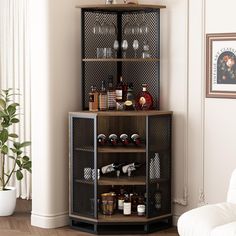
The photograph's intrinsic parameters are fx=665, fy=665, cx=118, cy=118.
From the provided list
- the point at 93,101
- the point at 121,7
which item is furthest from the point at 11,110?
the point at 121,7

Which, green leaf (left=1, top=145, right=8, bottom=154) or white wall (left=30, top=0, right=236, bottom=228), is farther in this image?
green leaf (left=1, top=145, right=8, bottom=154)

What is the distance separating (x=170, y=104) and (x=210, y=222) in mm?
1812

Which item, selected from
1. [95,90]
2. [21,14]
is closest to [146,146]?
[95,90]

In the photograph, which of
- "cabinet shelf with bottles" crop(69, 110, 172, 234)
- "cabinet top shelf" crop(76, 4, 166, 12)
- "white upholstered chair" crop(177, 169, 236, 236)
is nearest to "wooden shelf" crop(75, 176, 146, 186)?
"cabinet shelf with bottles" crop(69, 110, 172, 234)

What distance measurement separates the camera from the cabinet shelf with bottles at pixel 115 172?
5.45 m

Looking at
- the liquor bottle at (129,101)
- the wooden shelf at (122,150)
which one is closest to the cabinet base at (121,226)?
the wooden shelf at (122,150)

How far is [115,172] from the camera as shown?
567cm

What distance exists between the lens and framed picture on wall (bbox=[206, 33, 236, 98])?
17.1ft

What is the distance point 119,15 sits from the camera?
5801 millimetres

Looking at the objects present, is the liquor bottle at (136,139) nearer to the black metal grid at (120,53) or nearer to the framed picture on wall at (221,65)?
the black metal grid at (120,53)

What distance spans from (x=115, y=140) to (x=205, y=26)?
1.20 meters

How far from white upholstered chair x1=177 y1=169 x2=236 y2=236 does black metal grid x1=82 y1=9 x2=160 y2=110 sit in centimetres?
168

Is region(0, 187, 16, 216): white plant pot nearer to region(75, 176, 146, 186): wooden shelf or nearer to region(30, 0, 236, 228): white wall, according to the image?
region(30, 0, 236, 228): white wall

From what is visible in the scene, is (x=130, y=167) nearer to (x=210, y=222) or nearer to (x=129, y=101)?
(x=129, y=101)
